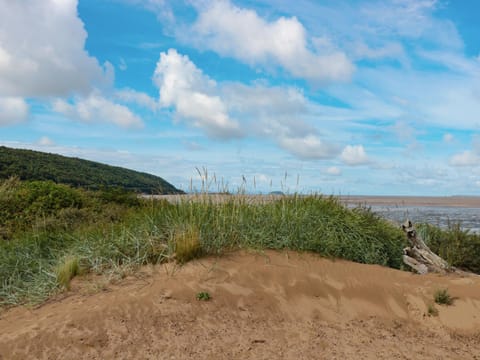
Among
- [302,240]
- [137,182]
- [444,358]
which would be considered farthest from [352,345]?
[137,182]

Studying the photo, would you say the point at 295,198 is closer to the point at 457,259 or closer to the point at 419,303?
the point at 419,303

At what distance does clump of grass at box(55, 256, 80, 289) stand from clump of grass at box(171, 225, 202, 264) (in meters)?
1.55

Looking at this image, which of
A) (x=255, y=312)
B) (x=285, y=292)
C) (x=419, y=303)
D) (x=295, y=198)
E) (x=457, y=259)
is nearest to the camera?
(x=255, y=312)

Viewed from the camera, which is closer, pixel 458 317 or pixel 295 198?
pixel 458 317

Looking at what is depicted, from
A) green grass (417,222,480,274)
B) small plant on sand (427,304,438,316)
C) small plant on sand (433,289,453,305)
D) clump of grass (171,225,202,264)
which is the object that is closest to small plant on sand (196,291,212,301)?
clump of grass (171,225,202,264)

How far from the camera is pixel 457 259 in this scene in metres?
11.5

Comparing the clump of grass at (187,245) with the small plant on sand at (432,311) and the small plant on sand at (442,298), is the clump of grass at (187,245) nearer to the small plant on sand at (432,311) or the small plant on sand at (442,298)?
the small plant on sand at (432,311)

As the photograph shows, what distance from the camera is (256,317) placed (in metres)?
6.69

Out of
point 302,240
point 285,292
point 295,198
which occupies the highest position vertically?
point 295,198

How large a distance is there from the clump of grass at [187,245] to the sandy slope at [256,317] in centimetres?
19

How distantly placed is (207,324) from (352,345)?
1952 mm

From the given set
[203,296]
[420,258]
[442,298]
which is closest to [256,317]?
[203,296]

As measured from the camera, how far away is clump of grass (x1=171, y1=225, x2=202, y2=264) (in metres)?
7.49

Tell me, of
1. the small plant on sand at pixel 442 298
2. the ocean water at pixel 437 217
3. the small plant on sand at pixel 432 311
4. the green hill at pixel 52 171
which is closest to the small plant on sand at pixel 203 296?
the small plant on sand at pixel 432 311
